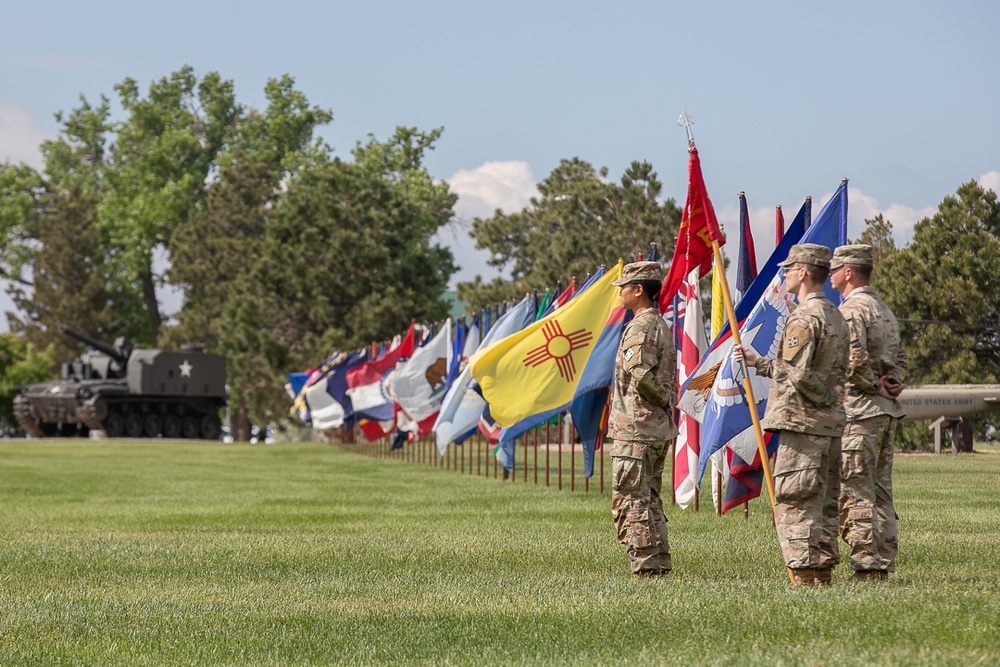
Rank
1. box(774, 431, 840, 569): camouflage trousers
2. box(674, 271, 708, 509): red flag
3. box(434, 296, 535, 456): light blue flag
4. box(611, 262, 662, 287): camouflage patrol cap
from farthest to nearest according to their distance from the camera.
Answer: box(434, 296, 535, 456): light blue flag < box(674, 271, 708, 509): red flag < box(611, 262, 662, 287): camouflage patrol cap < box(774, 431, 840, 569): camouflage trousers

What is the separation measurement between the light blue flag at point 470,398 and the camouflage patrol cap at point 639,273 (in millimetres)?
11701

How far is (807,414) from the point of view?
9078 millimetres

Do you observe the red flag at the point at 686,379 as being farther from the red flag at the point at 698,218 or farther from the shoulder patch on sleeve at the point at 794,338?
the shoulder patch on sleeve at the point at 794,338

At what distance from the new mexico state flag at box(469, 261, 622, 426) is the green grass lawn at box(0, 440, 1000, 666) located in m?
1.23

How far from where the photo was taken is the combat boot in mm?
9070

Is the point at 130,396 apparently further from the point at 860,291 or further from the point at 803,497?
the point at 803,497

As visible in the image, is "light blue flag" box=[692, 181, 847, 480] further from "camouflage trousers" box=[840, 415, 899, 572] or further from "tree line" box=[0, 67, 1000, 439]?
"tree line" box=[0, 67, 1000, 439]

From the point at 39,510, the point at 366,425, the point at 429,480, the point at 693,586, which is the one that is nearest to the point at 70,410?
the point at 366,425

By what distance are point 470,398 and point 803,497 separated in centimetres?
1377

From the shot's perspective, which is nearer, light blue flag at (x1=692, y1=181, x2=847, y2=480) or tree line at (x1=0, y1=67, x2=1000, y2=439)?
light blue flag at (x1=692, y1=181, x2=847, y2=480)

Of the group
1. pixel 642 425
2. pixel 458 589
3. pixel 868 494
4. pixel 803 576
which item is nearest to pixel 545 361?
pixel 642 425

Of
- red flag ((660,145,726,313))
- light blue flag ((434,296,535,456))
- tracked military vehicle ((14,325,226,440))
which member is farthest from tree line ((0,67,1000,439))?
red flag ((660,145,726,313))

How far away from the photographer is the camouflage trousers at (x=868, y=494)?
374 inches

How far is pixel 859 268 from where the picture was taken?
9906 mm
